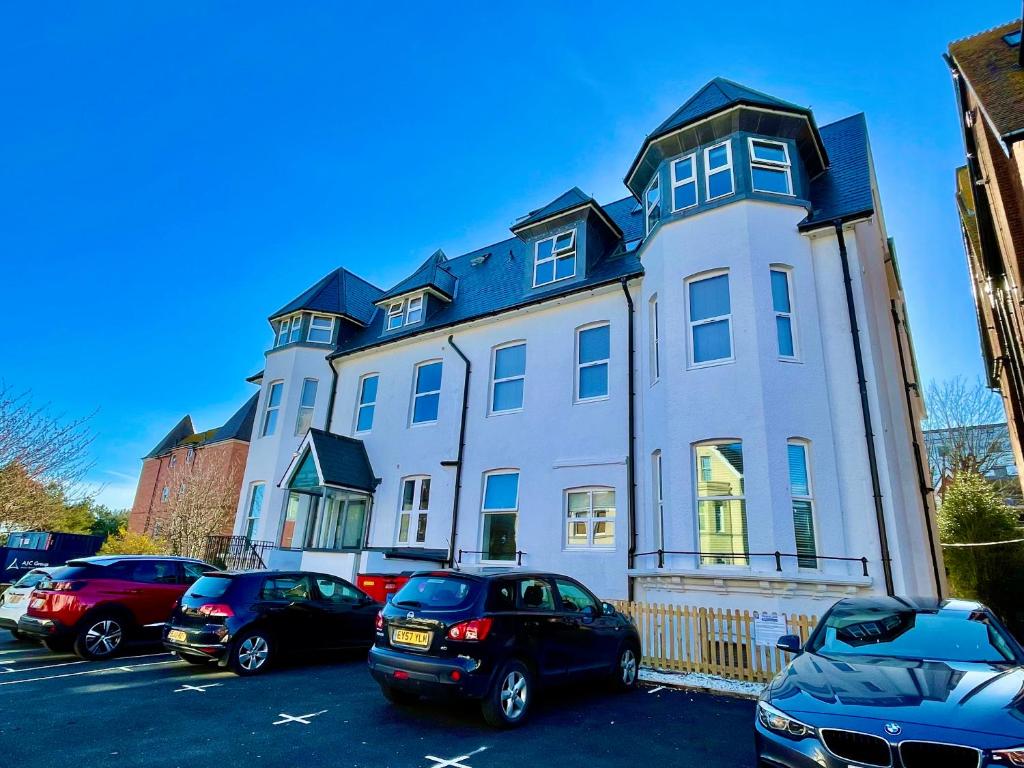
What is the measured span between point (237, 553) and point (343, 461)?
16.0 feet

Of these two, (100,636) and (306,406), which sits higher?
(306,406)

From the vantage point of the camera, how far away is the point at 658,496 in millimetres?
12250

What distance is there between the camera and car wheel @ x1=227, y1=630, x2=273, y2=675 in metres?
8.30

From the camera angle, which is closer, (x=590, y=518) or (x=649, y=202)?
(x=590, y=518)

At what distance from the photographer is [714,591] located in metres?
10.4

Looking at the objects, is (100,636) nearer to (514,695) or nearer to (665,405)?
(514,695)

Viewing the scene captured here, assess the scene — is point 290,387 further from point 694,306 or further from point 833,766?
point 833,766

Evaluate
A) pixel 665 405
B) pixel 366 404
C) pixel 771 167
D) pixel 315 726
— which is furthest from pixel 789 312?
pixel 366 404

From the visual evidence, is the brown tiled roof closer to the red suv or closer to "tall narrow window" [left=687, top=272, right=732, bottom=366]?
"tall narrow window" [left=687, top=272, right=732, bottom=366]

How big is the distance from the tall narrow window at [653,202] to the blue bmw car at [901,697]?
1060cm

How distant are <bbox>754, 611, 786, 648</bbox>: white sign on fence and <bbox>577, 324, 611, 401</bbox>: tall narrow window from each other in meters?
6.35

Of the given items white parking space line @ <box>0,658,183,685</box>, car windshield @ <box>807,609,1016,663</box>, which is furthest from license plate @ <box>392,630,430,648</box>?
white parking space line @ <box>0,658,183,685</box>

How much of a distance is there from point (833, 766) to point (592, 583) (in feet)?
30.8

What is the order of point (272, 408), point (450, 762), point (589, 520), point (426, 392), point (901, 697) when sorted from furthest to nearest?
point (272, 408) < point (426, 392) < point (589, 520) < point (450, 762) < point (901, 697)
